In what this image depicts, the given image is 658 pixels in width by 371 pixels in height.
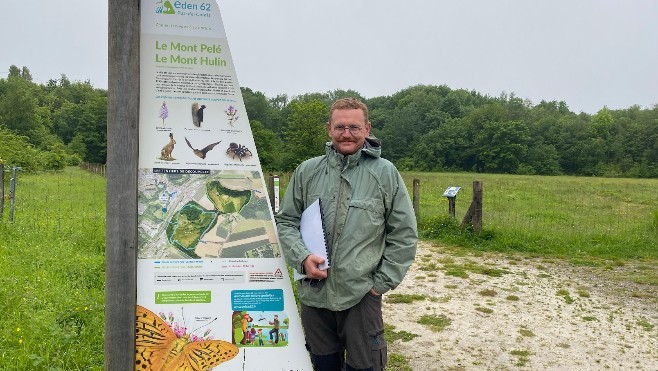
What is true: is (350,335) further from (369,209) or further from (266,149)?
(266,149)

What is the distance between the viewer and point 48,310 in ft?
14.5

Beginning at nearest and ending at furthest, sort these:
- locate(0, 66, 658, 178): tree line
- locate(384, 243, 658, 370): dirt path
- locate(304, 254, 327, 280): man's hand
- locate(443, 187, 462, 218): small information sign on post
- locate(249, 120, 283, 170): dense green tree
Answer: locate(304, 254, 327, 280): man's hand
locate(384, 243, 658, 370): dirt path
locate(443, 187, 462, 218): small information sign on post
locate(249, 120, 283, 170): dense green tree
locate(0, 66, 658, 178): tree line

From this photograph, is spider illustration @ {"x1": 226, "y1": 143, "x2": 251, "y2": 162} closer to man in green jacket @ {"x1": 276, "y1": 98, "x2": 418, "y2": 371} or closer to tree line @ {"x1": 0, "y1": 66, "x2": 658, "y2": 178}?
man in green jacket @ {"x1": 276, "y1": 98, "x2": 418, "y2": 371}

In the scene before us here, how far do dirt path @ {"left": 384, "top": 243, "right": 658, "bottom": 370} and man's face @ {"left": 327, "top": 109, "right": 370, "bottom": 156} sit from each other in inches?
103

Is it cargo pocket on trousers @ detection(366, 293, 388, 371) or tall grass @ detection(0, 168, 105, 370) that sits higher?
cargo pocket on trousers @ detection(366, 293, 388, 371)

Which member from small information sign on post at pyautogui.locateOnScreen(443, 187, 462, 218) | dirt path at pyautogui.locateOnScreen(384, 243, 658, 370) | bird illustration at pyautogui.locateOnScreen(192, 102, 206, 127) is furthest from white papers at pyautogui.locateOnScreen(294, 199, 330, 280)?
small information sign on post at pyautogui.locateOnScreen(443, 187, 462, 218)

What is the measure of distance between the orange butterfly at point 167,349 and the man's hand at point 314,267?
0.66m

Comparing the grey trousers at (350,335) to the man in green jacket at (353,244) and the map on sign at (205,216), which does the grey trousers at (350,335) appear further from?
the map on sign at (205,216)

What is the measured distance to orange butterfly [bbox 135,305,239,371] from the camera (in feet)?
8.39

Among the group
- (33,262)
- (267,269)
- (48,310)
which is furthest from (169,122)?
(33,262)

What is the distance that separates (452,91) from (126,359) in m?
91.6

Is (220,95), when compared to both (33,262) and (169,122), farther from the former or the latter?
(33,262)

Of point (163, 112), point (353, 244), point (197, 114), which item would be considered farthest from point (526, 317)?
point (163, 112)

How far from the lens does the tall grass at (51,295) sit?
368 cm
